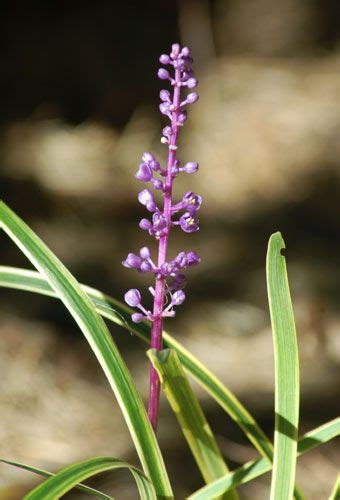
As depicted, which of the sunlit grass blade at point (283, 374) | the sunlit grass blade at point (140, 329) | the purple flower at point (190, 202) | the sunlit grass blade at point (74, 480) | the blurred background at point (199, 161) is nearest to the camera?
the sunlit grass blade at point (74, 480)

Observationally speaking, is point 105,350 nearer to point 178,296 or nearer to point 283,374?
point 178,296

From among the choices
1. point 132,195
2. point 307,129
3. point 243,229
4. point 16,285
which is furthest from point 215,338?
point 16,285

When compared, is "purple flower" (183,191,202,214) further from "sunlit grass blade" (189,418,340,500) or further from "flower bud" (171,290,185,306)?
"sunlit grass blade" (189,418,340,500)

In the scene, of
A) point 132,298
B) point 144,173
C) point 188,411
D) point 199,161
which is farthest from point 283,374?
point 199,161

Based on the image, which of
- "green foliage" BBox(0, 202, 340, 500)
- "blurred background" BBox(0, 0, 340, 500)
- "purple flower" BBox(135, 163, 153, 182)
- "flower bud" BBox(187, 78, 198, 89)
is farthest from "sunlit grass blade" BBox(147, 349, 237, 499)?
"blurred background" BBox(0, 0, 340, 500)

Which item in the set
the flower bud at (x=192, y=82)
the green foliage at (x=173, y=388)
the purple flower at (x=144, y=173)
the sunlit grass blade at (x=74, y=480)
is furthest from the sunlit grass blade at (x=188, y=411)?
the flower bud at (x=192, y=82)

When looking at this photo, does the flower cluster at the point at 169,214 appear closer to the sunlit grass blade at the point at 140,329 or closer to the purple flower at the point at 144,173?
the purple flower at the point at 144,173
